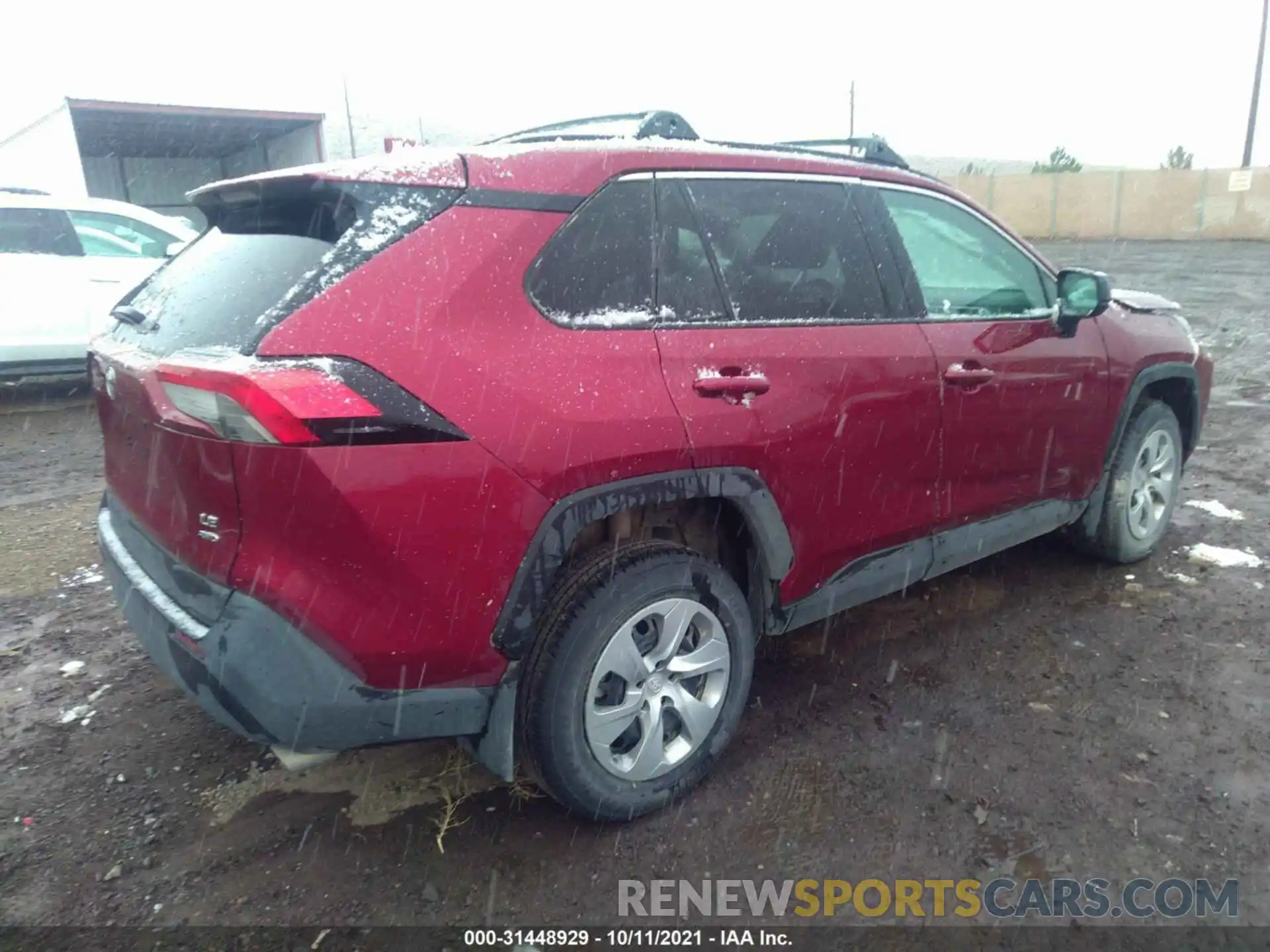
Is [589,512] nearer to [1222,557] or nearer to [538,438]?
[538,438]

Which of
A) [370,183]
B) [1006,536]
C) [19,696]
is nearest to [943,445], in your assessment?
[1006,536]

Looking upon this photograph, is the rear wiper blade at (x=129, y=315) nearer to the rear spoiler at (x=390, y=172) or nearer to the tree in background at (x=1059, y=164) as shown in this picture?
the rear spoiler at (x=390, y=172)

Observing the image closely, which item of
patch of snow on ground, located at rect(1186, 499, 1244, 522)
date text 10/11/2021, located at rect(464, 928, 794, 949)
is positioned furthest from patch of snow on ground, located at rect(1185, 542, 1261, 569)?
date text 10/11/2021, located at rect(464, 928, 794, 949)

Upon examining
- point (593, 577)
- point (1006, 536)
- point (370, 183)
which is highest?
point (370, 183)

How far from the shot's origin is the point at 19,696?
10.7ft

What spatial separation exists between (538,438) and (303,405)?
0.53 m

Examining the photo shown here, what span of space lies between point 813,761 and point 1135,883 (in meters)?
0.90

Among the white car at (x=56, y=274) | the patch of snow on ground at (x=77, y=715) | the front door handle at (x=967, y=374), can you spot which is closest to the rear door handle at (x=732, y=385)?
the front door handle at (x=967, y=374)

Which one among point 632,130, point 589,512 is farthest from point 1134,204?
point 589,512

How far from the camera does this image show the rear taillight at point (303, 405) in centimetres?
189

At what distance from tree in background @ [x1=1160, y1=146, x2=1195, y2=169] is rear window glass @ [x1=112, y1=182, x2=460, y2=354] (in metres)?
44.7

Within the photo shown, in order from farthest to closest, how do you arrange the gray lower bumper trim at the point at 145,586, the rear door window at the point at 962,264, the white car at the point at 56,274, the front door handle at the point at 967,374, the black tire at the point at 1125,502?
the white car at the point at 56,274, the black tire at the point at 1125,502, the rear door window at the point at 962,264, the front door handle at the point at 967,374, the gray lower bumper trim at the point at 145,586

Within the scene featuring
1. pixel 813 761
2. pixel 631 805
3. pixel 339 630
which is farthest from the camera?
pixel 813 761

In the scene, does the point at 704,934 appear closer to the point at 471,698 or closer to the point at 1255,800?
the point at 471,698
